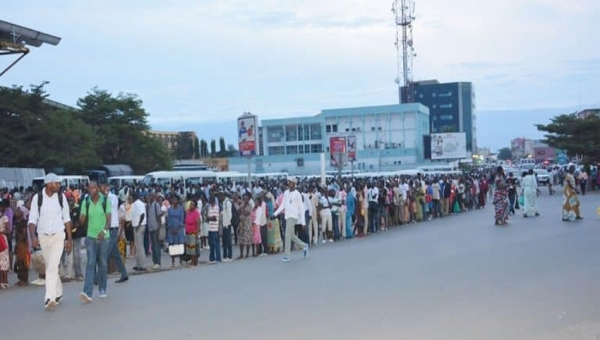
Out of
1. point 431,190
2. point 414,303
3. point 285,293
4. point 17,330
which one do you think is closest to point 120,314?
point 17,330

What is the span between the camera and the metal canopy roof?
94.0 ft

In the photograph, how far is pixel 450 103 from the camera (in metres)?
160

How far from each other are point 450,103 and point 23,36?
138434 millimetres

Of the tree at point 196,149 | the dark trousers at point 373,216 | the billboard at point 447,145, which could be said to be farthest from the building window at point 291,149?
the dark trousers at point 373,216

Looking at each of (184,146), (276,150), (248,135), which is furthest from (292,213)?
(184,146)

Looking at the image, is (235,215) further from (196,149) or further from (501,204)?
(196,149)

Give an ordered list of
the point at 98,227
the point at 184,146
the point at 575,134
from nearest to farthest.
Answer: the point at 98,227
the point at 575,134
the point at 184,146

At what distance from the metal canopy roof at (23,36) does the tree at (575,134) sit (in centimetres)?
3747

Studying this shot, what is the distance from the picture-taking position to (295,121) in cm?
10612

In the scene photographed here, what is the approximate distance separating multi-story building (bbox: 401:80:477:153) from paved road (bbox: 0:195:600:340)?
145859 millimetres

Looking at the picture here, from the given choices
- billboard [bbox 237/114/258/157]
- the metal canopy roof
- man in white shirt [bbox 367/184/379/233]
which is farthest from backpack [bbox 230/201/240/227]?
the metal canopy roof

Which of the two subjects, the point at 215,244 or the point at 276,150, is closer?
the point at 215,244

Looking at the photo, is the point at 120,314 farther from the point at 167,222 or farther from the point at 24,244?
the point at 167,222

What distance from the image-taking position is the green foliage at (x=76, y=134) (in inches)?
1810
